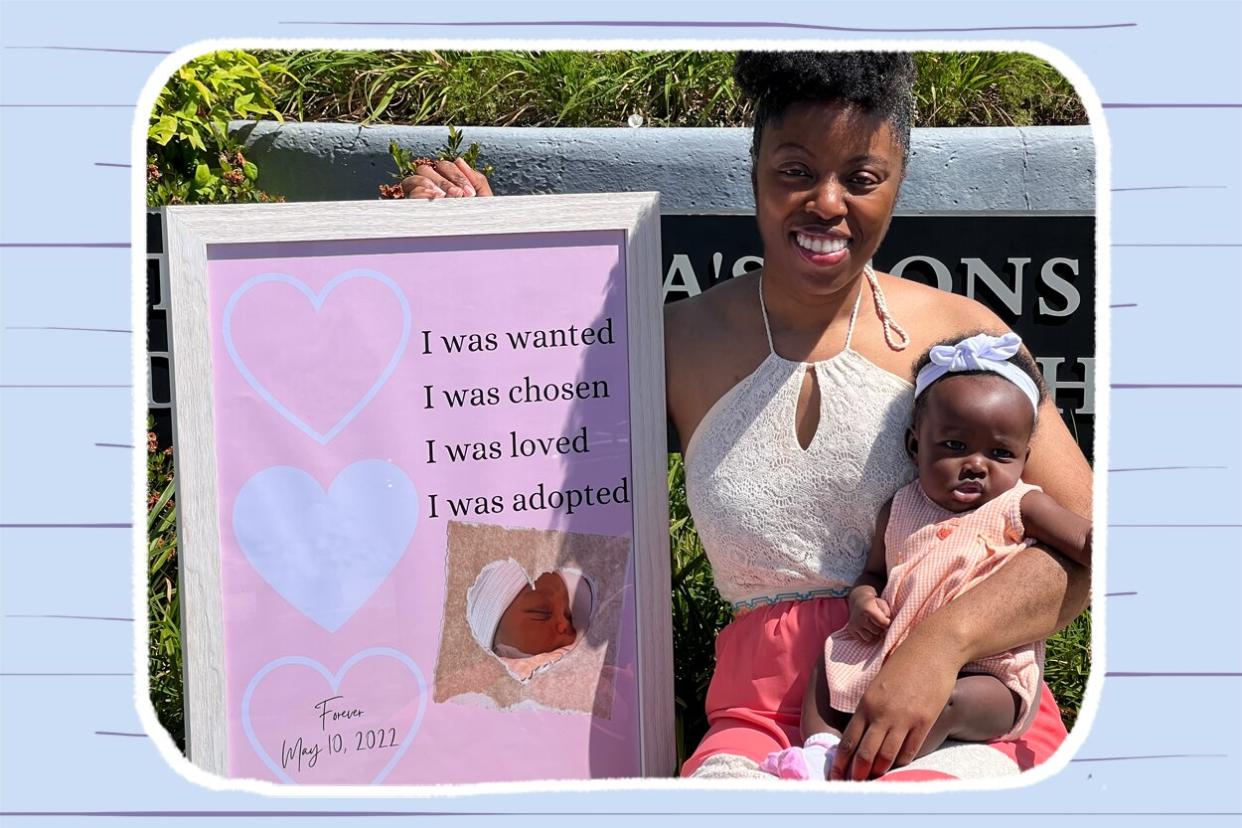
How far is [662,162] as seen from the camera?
3.32m

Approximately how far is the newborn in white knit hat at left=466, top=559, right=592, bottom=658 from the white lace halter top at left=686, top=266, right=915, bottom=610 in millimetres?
286

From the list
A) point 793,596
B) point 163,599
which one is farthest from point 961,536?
point 163,599

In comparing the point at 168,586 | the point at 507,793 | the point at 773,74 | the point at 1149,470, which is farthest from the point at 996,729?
the point at 168,586

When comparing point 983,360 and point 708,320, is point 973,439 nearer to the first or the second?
point 983,360

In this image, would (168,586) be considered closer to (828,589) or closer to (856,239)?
(828,589)

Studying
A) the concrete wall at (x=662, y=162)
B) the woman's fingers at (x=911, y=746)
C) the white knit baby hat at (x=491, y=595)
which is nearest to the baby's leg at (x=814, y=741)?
the woman's fingers at (x=911, y=746)

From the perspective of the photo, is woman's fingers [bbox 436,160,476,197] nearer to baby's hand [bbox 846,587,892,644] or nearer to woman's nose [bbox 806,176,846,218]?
woman's nose [bbox 806,176,846,218]

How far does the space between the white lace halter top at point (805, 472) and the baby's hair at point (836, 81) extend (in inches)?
14.9

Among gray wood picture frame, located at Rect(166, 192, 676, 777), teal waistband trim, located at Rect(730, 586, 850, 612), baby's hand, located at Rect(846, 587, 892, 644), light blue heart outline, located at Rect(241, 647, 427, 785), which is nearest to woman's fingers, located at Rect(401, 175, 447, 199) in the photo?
gray wood picture frame, located at Rect(166, 192, 676, 777)

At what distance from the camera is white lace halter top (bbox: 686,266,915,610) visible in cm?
238

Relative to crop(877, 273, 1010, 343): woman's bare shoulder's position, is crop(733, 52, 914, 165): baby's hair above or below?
above

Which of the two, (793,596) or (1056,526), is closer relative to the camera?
(1056,526)

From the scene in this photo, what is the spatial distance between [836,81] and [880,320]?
448mm

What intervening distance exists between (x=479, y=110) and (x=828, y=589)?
1712 mm
